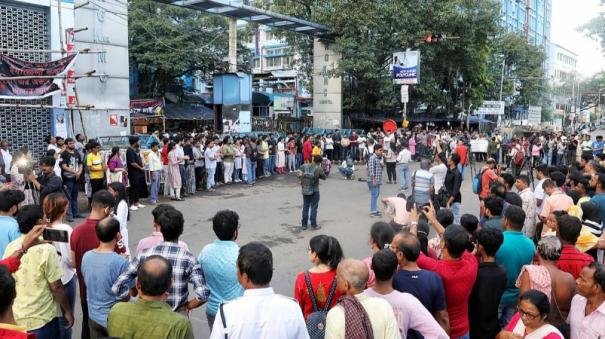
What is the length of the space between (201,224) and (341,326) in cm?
800

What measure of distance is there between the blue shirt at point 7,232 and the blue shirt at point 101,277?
3.45 feet

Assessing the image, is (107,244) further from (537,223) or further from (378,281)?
(537,223)

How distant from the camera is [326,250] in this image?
3.38 m

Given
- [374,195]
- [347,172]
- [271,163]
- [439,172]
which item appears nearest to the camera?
[439,172]

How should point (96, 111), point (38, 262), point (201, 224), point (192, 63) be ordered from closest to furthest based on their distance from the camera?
point (38, 262), point (201, 224), point (96, 111), point (192, 63)

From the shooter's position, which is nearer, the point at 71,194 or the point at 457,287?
the point at 457,287

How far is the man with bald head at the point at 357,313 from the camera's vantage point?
2.66 metres

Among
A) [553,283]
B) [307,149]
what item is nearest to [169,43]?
[307,149]

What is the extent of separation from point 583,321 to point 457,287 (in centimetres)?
80

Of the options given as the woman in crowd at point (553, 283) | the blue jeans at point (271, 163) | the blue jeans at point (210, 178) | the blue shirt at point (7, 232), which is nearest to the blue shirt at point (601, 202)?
the woman in crowd at point (553, 283)

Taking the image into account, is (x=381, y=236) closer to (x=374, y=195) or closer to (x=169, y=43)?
(x=374, y=195)

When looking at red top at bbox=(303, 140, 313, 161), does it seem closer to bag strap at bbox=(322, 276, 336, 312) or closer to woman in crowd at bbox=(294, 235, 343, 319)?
woman in crowd at bbox=(294, 235, 343, 319)

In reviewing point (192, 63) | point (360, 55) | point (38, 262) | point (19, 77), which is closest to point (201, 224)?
point (19, 77)

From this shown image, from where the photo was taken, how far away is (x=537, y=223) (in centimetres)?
674
